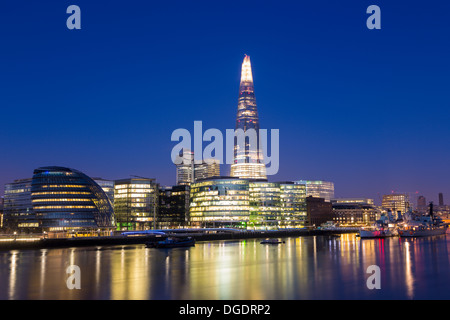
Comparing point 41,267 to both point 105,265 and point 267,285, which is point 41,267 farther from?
point 267,285

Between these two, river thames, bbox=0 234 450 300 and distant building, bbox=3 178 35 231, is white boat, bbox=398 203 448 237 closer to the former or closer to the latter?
river thames, bbox=0 234 450 300

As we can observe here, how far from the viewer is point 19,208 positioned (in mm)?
158500

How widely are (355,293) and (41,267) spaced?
39750 millimetres

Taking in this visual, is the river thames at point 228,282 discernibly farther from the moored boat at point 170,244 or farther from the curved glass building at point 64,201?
the curved glass building at point 64,201

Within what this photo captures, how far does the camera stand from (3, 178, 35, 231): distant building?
152 metres

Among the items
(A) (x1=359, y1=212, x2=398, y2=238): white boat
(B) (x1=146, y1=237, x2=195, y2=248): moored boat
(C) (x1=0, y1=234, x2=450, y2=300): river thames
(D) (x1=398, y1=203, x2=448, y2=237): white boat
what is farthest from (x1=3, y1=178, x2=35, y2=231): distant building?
(D) (x1=398, y1=203, x2=448, y2=237): white boat

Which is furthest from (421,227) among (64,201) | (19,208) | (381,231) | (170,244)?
(19,208)

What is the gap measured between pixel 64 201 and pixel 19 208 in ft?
78.3

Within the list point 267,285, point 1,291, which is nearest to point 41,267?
point 1,291

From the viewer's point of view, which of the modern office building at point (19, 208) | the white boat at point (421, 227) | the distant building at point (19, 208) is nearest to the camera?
the modern office building at point (19, 208)

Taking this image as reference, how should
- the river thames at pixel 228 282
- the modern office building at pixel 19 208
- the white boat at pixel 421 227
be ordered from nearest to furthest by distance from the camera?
the river thames at pixel 228 282 → the modern office building at pixel 19 208 → the white boat at pixel 421 227

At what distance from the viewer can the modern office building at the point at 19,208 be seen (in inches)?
5955

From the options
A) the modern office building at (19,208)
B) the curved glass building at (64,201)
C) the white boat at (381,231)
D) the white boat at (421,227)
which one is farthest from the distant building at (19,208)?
the white boat at (421,227)

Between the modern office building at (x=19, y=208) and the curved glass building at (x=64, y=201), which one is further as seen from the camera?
the modern office building at (x=19, y=208)
